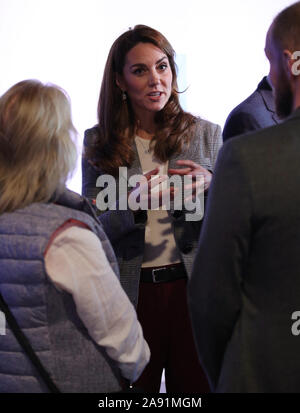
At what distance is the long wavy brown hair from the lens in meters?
1.82

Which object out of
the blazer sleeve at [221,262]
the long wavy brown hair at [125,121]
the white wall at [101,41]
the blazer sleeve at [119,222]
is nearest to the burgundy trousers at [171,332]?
the blazer sleeve at [119,222]

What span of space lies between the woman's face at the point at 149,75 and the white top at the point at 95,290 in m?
0.83

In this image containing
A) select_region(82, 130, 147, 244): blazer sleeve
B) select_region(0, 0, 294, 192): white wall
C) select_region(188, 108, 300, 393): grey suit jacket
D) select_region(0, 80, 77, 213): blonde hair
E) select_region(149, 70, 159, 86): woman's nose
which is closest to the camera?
select_region(188, 108, 300, 393): grey suit jacket

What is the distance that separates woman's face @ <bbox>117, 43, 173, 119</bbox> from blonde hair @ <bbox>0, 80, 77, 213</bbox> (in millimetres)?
671

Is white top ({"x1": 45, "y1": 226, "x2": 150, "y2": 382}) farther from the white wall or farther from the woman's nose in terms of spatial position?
the white wall

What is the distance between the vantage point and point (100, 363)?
1.17m

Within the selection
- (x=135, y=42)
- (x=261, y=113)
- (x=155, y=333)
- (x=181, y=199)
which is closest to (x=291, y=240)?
(x=181, y=199)

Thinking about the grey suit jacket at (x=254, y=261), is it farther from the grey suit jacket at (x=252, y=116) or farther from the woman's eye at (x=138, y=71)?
the woman's eye at (x=138, y=71)

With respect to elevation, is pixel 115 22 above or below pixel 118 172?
above

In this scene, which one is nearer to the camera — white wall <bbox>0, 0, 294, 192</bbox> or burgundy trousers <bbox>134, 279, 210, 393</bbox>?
burgundy trousers <bbox>134, 279, 210, 393</bbox>

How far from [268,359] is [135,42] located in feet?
4.01

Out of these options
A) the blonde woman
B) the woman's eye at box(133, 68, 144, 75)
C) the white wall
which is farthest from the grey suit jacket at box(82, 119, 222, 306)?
the white wall

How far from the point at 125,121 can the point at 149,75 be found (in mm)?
190

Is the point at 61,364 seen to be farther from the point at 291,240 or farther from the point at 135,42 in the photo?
the point at 135,42
